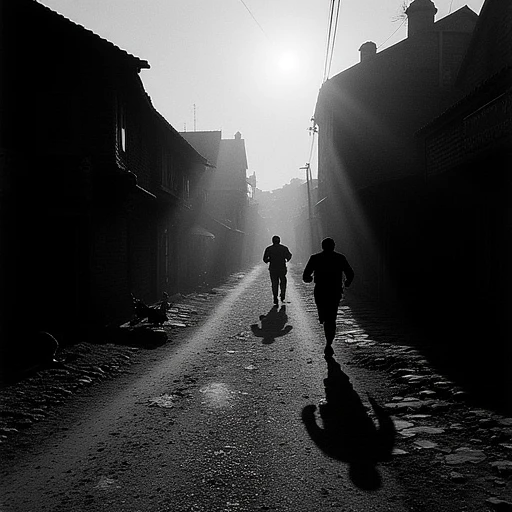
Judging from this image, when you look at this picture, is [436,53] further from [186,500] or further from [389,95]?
[186,500]

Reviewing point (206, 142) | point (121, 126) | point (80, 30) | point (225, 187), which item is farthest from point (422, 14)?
point (225, 187)

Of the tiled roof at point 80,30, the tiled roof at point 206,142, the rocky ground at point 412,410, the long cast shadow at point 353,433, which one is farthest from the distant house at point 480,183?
the tiled roof at point 206,142

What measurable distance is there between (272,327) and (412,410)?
653 cm

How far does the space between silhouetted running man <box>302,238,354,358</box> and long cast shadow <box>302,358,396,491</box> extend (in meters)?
2.43

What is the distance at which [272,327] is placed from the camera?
12.1 m

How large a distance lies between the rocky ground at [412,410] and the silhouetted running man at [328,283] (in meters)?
0.55

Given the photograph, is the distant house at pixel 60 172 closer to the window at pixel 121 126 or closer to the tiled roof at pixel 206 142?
the window at pixel 121 126

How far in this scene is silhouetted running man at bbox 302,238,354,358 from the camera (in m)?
9.02

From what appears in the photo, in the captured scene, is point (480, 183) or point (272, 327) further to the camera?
point (272, 327)

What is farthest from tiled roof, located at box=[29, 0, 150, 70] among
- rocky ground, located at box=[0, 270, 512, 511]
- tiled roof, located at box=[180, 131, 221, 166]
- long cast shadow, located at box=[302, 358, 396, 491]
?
tiled roof, located at box=[180, 131, 221, 166]

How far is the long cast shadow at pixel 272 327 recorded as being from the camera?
35.7 ft

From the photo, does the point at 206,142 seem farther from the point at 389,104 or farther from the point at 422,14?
the point at 389,104

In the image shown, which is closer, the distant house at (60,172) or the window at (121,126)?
the distant house at (60,172)

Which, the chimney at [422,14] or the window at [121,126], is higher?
the chimney at [422,14]
